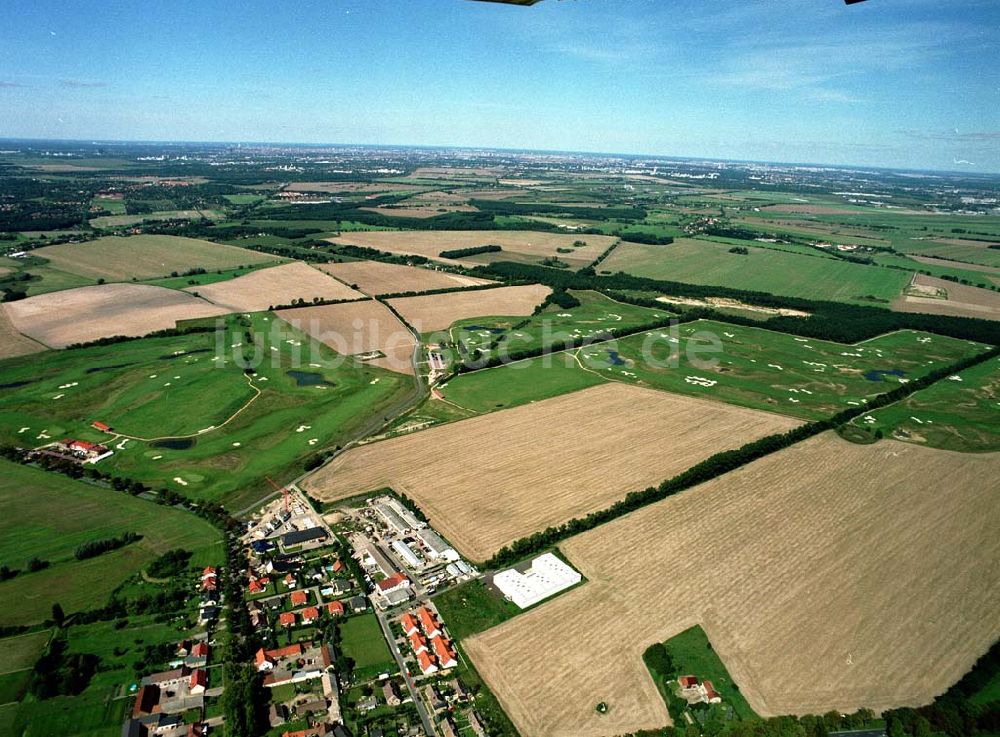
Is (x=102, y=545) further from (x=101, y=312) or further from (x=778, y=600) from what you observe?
(x=101, y=312)

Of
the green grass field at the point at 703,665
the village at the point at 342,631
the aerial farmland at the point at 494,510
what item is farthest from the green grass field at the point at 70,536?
the green grass field at the point at 703,665

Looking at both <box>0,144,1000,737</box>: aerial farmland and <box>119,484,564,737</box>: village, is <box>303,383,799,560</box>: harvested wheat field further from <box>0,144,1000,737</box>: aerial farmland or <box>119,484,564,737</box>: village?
<box>119,484,564,737</box>: village

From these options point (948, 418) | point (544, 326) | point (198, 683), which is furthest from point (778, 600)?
point (544, 326)

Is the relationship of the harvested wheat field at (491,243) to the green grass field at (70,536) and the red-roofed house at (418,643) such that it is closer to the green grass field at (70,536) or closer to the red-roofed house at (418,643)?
the green grass field at (70,536)

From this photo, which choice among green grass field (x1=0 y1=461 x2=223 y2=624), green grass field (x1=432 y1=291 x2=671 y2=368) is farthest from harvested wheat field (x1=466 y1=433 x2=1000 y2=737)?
green grass field (x1=432 y1=291 x2=671 y2=368)

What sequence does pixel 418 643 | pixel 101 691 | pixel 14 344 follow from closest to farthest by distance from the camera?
pixel 101 691
pixel 418 643
pixel 14 344

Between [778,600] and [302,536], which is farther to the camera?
[302,536]
